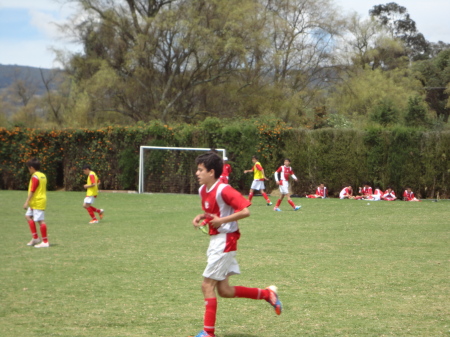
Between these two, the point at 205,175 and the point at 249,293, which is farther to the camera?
the point at 249,293

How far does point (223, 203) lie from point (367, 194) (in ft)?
68.3

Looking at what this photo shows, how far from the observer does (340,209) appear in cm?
2012

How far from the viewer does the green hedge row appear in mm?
26094

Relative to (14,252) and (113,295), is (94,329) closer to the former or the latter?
(113,295)

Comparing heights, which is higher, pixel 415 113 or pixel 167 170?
pixel 415 113

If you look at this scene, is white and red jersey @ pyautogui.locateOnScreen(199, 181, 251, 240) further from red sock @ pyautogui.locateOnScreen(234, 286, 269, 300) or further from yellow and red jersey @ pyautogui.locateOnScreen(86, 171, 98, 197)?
yellow and red jersey @ pyautogui.locateOnScreen(86, 171, 98, 197)

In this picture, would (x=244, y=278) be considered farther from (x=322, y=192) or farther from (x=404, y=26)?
(x=404, y=26)

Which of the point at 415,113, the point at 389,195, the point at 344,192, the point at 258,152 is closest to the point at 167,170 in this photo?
the point at 258,152

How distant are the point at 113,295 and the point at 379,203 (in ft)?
54.8

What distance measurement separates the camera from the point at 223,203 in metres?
5.66

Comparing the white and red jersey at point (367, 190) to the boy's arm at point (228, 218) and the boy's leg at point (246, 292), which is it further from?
the boy's arm at point (228, 218)

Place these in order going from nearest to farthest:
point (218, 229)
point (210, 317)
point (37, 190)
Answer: point (210, 317), point (218, 229), point (37, 190)

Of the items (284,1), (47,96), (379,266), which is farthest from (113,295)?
(47,96)

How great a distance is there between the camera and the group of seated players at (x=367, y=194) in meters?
25.1
